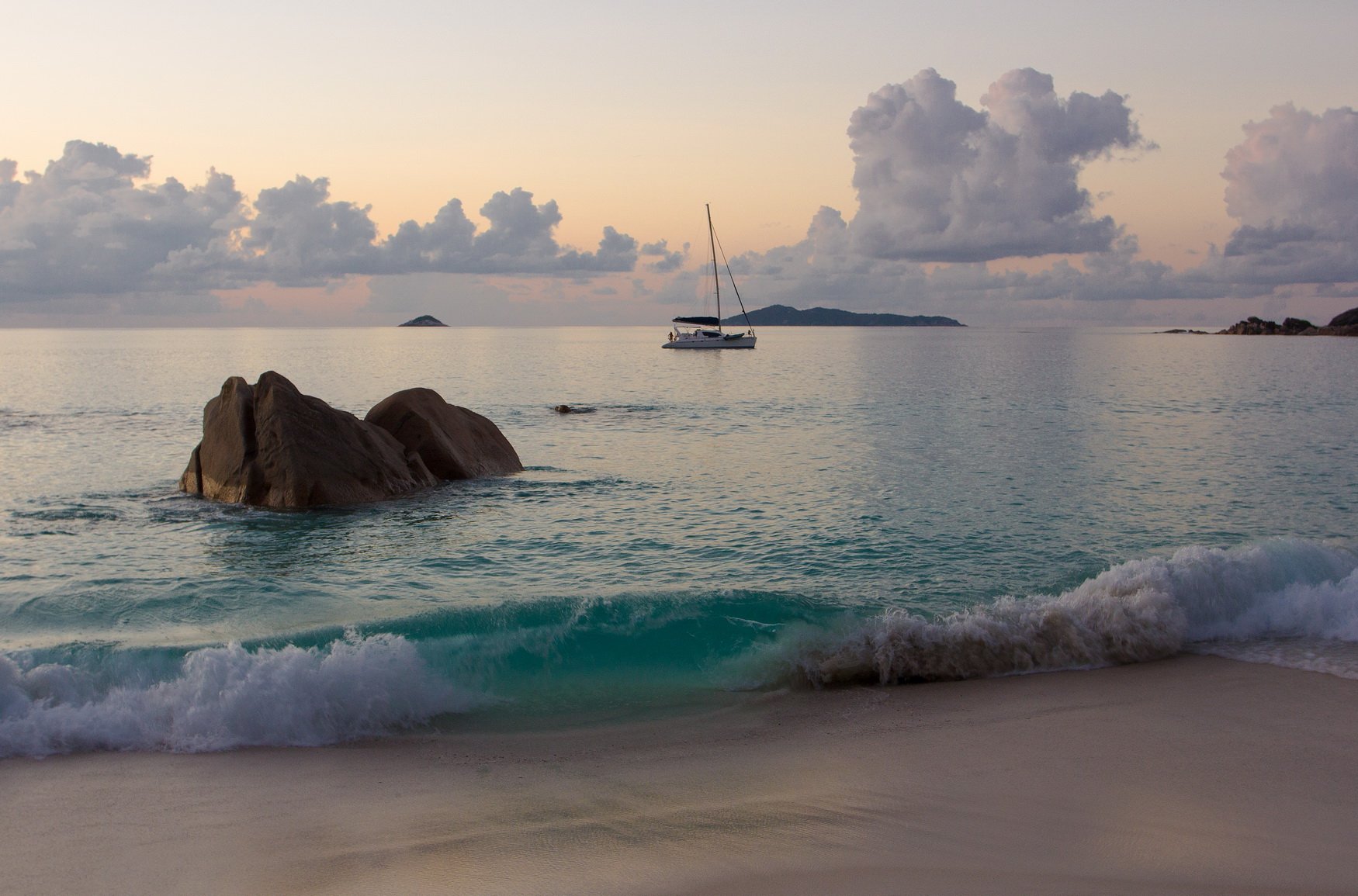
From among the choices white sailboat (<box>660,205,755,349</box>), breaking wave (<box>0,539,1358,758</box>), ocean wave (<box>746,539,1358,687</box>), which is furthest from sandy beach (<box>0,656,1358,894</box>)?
white sailboat (<box>660,205,755,349</box>)

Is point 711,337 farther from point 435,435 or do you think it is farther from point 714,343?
point 435,435

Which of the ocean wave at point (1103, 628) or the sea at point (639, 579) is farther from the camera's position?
the ocean wave at point (1103, 628)

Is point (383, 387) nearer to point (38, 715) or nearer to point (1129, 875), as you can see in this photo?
point (38, 715)

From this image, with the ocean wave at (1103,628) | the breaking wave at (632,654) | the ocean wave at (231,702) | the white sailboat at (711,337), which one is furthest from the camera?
the white sailboat at (711,337)

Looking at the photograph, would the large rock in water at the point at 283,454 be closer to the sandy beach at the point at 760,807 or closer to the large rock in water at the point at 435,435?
the large rock in water at the point at 435,435

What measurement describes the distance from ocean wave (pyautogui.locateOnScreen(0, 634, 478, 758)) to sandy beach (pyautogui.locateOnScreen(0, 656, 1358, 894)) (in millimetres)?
249

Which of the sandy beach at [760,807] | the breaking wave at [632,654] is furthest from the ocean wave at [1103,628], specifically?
the sandy beach at [760,807]

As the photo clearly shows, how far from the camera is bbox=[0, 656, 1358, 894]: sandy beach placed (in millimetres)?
5438

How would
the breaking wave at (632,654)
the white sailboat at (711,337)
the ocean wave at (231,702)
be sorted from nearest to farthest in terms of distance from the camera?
the ocean wave at (231,702)
the breaking wave at (632,654)
the white sailboat at (711,337)

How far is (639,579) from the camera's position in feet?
39.1

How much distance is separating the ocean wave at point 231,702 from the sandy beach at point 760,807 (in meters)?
0.25

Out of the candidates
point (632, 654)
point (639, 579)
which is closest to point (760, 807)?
point (632, 654)

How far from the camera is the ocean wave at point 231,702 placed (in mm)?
7336

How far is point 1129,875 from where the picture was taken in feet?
17.8
